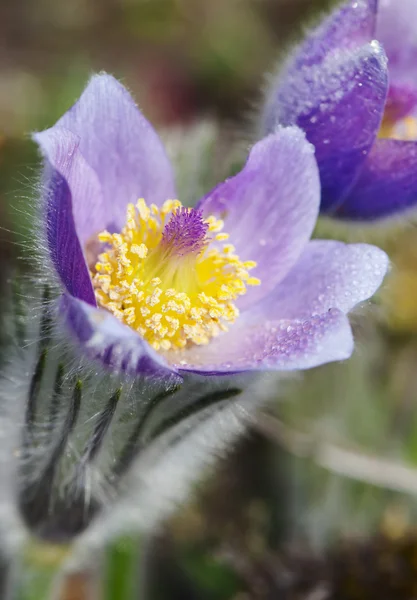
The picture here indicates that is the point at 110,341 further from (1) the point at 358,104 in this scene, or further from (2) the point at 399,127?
(2) the point at 399,127

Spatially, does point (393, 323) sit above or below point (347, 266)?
below

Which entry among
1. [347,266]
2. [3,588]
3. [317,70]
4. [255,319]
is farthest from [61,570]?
[317,70]

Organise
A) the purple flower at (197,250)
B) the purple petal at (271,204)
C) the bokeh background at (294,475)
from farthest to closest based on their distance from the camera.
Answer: the bokeh background at (294,475)
the purple petal at (271,204)
the purple flower at (197,250)

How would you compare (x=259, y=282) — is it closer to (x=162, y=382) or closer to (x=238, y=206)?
(x=238, y=206)

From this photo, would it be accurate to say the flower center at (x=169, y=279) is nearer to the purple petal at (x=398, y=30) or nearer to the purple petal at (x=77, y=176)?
the purple petal at (x=77, y=176)

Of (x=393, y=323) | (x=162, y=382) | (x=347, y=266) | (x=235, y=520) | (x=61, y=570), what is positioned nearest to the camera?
(x=162, y=382)

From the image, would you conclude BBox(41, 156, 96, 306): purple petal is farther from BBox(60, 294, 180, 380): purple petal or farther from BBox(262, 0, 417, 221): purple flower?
BBox(262, 0, 417, 221): purple flower

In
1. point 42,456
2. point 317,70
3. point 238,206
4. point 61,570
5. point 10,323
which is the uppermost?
point 317,70

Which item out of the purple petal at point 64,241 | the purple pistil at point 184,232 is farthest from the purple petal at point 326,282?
the purple petal at point 64,241
